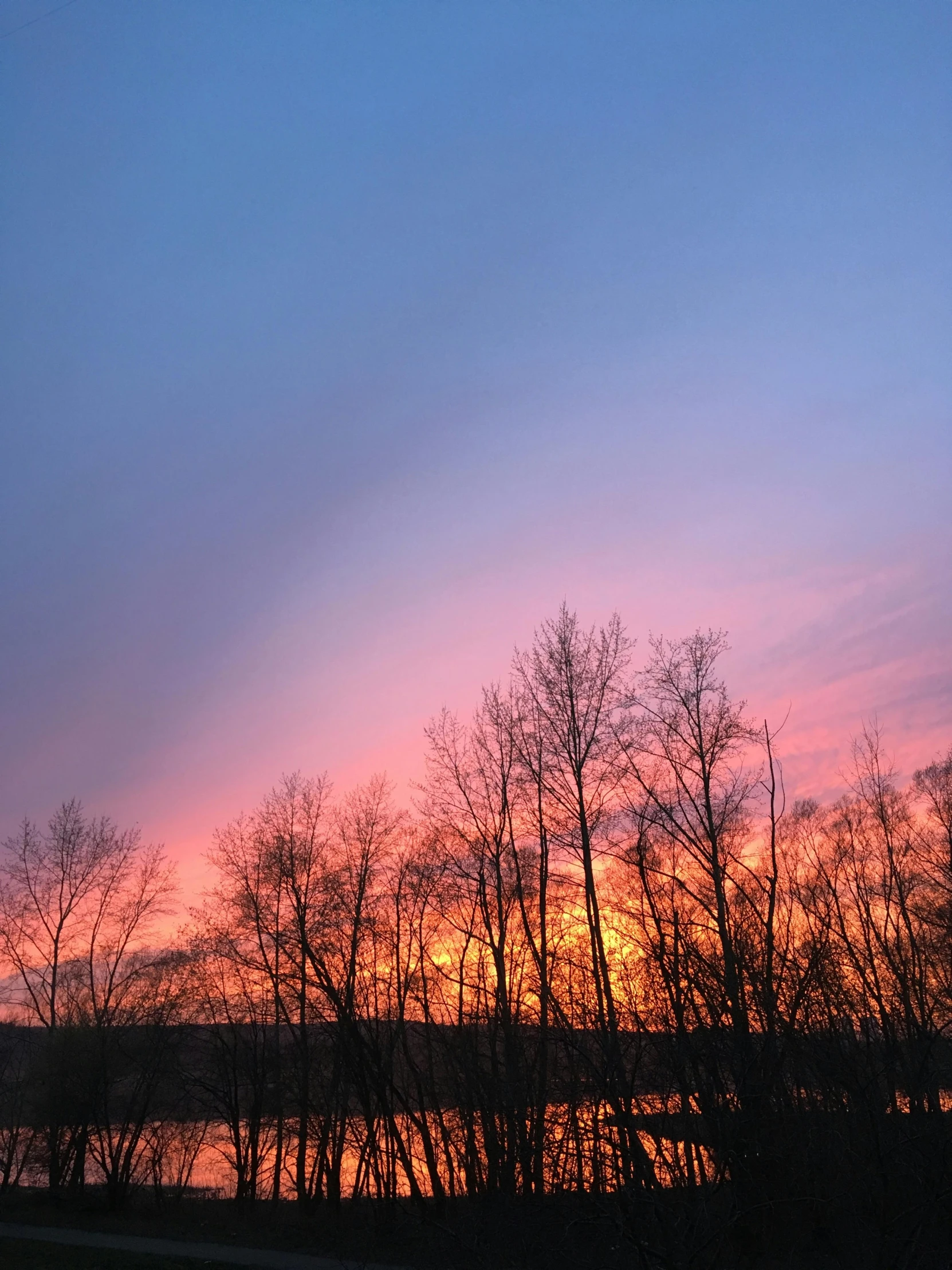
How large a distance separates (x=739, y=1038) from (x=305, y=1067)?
31.4 meters

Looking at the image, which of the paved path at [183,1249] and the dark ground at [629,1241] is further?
the paved path at [183,1249]

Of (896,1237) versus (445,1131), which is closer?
(896,1237)

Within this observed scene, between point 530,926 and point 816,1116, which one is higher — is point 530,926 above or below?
above

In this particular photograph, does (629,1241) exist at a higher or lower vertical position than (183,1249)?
higher

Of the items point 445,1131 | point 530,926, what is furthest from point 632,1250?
point 530,926

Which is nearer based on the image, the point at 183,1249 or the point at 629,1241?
the point at 629,1241

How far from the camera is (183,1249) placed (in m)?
26.9

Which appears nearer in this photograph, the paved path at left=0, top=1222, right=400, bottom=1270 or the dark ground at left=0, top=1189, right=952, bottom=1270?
the dark ground at left=0, top=1189, right=952, bottom=1270

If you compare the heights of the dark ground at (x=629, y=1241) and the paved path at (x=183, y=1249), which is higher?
the dark ground at (x=629, y=1241)

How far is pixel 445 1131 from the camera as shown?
14.2 meters

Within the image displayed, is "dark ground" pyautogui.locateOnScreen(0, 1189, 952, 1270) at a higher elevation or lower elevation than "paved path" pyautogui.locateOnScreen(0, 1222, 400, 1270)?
higher

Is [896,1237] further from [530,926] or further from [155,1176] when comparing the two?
[155,1176]

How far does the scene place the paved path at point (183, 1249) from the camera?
78.8 feet

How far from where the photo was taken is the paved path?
78.8ft
